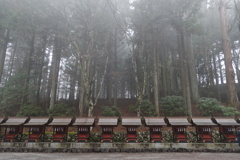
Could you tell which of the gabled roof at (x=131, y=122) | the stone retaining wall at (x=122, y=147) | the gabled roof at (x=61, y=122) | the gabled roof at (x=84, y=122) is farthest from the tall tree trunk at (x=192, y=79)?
the gabled roof at (x=61, y=122)

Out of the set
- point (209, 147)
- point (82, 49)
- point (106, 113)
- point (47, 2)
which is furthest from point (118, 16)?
point (209, 147)

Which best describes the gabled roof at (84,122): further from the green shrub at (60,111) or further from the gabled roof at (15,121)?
the green shrub at (60,111)

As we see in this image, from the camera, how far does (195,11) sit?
428 inches

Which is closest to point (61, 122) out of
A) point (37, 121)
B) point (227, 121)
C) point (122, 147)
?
point (37, 121)

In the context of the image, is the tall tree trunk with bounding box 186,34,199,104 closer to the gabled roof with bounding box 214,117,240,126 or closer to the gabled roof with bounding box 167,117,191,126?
the gabled roof with bounding box 214,117,240,126

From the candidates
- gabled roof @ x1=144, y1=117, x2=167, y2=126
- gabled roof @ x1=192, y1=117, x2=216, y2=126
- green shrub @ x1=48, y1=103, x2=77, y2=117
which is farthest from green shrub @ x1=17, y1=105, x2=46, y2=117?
gabled roof @ x1=192, y1=117, x2=216, y2=126

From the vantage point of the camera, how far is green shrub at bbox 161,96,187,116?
11.3 m

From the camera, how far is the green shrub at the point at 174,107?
444 inches

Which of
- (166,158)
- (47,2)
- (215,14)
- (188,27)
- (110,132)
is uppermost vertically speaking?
(215,14)

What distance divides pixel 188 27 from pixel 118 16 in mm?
6381

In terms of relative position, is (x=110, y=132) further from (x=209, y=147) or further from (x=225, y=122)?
(x=225, y=122)

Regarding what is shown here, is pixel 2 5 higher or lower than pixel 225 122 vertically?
higher

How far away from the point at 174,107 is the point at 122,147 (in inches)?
250

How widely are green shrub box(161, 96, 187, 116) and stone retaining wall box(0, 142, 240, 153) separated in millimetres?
4552
